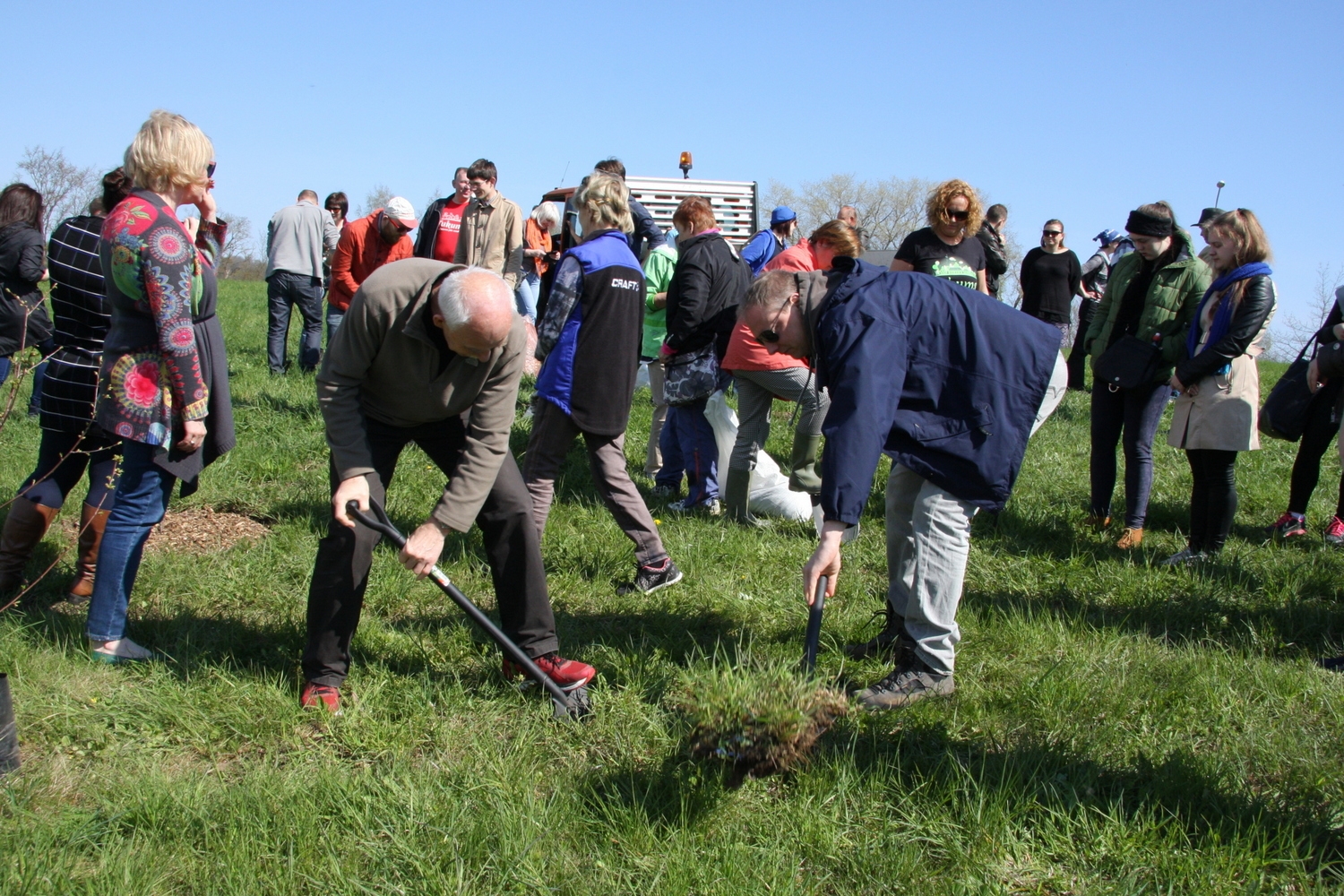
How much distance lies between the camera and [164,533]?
5332 millimetres

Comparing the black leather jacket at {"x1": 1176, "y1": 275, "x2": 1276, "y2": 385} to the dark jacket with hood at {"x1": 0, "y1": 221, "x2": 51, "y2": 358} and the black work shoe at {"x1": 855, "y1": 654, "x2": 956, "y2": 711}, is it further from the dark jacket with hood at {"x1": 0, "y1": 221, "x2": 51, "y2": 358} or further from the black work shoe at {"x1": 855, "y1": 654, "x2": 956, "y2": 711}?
the dark jacket with hood at {"x1": 0, "y1": 221, "x2": 51, "y2": 358}

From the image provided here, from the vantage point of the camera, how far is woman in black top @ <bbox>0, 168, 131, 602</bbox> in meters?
4.10

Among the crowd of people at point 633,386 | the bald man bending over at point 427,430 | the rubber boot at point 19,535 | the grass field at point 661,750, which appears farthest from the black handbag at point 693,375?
the rubber boot at point 19,535

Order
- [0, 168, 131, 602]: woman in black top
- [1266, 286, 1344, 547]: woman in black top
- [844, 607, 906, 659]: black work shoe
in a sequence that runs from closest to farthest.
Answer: [844, 607, 906, 659]: black work shoe, [0, 168, 131, 602]: woman in black top, [1266, 286, 1344, 547]: woman in black top

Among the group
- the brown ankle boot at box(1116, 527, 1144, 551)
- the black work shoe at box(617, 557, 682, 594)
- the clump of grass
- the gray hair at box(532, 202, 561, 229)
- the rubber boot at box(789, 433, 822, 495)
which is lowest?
the black work shoe at box(617, 557, 682, 594)

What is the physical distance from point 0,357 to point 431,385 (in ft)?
19.0

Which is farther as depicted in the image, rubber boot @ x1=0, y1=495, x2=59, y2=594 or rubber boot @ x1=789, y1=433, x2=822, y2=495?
rubber boot @ x1=789, y1=433, x2=822, y2=495

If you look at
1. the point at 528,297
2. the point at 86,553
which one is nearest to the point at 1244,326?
the point at 86,553

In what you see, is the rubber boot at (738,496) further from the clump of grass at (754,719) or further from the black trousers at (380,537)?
the clump of grass at (754,719)

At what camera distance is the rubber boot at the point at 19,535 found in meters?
4.26

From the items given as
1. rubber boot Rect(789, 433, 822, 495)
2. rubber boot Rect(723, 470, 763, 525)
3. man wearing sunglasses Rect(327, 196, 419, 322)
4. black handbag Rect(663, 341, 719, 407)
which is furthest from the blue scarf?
man wearing sunglasses Rect(327, 196, 419, 322)

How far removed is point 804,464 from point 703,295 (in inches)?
47.6

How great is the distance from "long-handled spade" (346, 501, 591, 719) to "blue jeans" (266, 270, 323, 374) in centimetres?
694

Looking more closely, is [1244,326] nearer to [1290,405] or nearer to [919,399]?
[1290,405]
